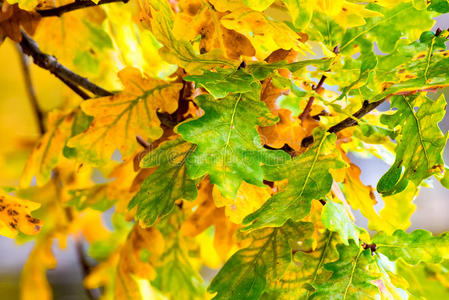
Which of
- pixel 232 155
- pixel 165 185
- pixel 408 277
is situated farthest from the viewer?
pixel 408 277

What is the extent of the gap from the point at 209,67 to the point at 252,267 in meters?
0.32

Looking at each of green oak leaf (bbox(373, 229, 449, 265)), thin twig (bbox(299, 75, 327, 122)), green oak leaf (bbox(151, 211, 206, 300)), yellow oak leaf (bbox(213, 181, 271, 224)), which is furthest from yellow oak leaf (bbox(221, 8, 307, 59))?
green oak leaf (bbox(151, 211, 206, 300))

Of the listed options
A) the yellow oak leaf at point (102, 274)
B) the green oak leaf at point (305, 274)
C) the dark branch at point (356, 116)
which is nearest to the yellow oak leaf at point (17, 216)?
the green oak leaf at point (305, 274)

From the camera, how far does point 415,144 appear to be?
752 millimetres

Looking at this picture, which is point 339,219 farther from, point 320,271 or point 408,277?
point 408,277

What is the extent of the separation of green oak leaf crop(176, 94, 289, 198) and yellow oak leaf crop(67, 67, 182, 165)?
20 centimetres

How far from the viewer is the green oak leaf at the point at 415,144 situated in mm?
737

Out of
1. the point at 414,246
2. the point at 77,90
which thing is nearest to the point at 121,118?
the point at 77,90

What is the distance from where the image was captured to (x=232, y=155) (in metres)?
0.70

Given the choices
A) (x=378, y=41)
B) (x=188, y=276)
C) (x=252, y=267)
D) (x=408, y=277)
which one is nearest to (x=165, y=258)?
(x=188, y=276)

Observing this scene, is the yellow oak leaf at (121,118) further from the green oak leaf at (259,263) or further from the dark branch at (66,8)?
the green oak leaf at (259,263)

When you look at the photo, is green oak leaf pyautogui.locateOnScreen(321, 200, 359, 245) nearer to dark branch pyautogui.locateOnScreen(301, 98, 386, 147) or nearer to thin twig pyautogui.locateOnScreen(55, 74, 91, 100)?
dark branch pyautogui.locateOnScreen(301, 98, 386, 147)

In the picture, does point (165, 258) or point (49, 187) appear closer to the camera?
point (165, 258)

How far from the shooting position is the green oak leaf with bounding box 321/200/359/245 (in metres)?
0.71
